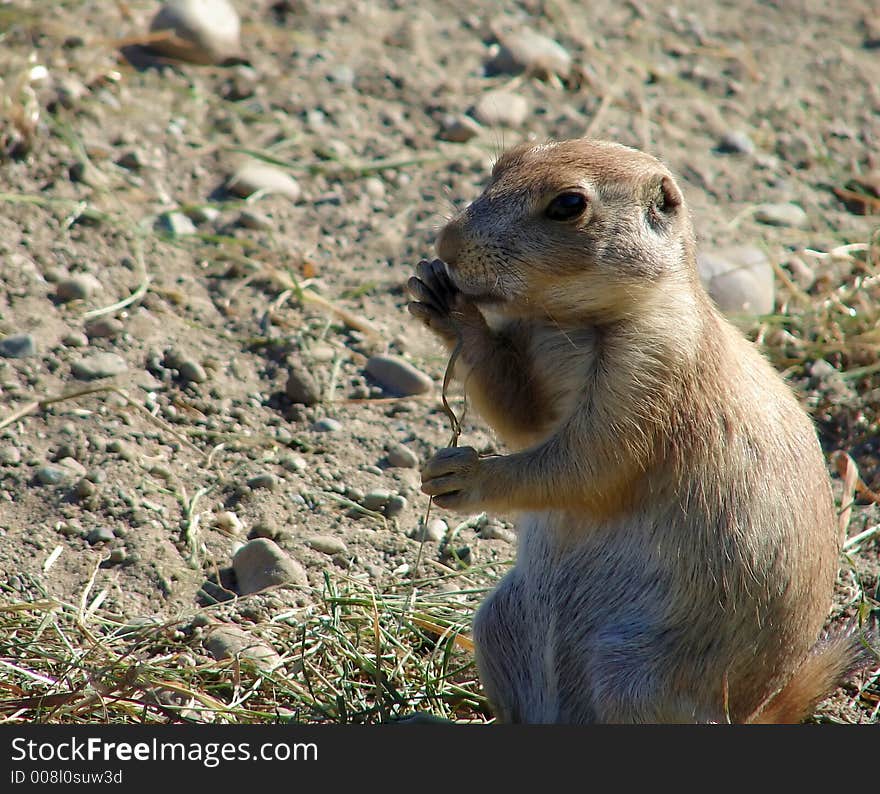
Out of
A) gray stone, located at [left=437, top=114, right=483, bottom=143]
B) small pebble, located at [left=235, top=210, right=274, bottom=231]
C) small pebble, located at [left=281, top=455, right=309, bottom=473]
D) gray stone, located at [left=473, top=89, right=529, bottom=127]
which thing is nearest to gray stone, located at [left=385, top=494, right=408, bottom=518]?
small pebble, located at [left=281, top=455, right=309, bottom=473]

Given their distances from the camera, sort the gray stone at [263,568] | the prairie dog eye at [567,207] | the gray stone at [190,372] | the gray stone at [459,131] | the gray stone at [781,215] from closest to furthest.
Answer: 1. the prairie dog eye at [567,207]
2. the gray stone at [263,568]
3. the gray stone at [190,372]
4. the gray stone at [781,215]
5. the gray stone at [459,131]

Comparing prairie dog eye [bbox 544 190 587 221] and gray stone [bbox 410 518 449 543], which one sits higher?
prairie dog eye [bbox 544 190 587 221]

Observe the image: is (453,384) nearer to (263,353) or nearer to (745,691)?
(263,353)

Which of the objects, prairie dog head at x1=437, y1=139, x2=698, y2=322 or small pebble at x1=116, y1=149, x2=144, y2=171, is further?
small pebble at x1=116, y1=149, x2=144, y2=171

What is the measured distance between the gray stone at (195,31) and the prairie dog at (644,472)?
4400 mm

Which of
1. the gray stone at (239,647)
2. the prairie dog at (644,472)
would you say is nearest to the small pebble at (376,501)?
the gray stone at (239,647)

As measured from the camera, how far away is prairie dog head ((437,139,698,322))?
12.3 feet

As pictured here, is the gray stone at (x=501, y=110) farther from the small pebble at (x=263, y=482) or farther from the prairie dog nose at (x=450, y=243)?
the prairie dog nose at (x=450, y=243)

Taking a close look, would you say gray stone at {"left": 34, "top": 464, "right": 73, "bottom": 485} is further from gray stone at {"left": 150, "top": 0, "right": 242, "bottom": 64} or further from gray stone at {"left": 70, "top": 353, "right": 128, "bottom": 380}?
gray stone at {"left": 150, "top": 0, "right": 242, "bottom": 64}

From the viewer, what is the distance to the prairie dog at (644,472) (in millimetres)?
3738

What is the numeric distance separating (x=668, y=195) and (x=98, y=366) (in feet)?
9.38

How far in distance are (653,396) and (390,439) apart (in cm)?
210

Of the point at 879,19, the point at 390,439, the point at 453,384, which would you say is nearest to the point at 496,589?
the point at 390,439

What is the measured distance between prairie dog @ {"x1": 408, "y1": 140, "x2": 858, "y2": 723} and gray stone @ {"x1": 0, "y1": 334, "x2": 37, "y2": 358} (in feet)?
7.95
